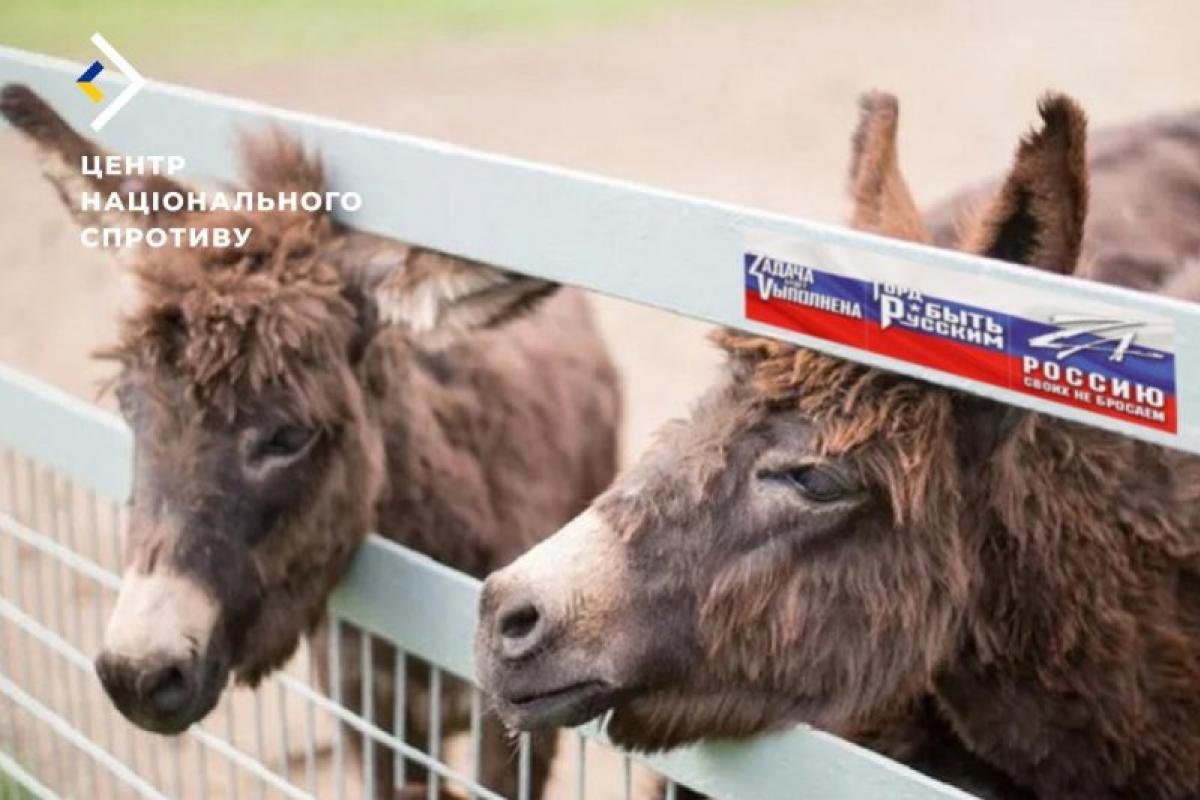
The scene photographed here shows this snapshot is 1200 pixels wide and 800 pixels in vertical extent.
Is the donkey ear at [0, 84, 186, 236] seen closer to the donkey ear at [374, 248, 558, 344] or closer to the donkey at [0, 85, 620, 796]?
the donkey at [0, 85, 620, 796]

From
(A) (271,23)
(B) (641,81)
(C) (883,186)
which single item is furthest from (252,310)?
(A) (271,23)

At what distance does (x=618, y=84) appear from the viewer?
43.8 feet

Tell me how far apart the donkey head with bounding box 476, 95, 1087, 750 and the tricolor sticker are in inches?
13.1

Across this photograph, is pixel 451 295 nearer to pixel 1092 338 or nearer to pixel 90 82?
pixel 90 82

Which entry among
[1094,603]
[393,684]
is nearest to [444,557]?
[393,684]

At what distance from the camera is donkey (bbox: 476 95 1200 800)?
2.77m

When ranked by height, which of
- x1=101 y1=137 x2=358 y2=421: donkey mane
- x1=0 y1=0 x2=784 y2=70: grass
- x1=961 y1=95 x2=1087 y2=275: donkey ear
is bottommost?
x1=0 y1=0 x2=784 y2=70: grass

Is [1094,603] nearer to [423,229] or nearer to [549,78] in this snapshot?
[423,229]

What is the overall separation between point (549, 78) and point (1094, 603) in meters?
10.9

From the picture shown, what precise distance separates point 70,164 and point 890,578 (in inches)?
79.4

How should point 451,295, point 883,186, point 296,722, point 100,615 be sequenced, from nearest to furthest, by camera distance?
point 883,186 < point 451,295 < point 100,615 < point 296,722

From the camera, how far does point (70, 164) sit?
3994mm

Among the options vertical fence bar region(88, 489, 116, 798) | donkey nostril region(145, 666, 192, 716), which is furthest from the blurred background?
donkey nostril region(145, 666, 192, 716)

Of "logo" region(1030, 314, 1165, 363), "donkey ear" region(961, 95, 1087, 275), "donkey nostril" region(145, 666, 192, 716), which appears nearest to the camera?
"logo" region(1030, 314, 1165, 363)
